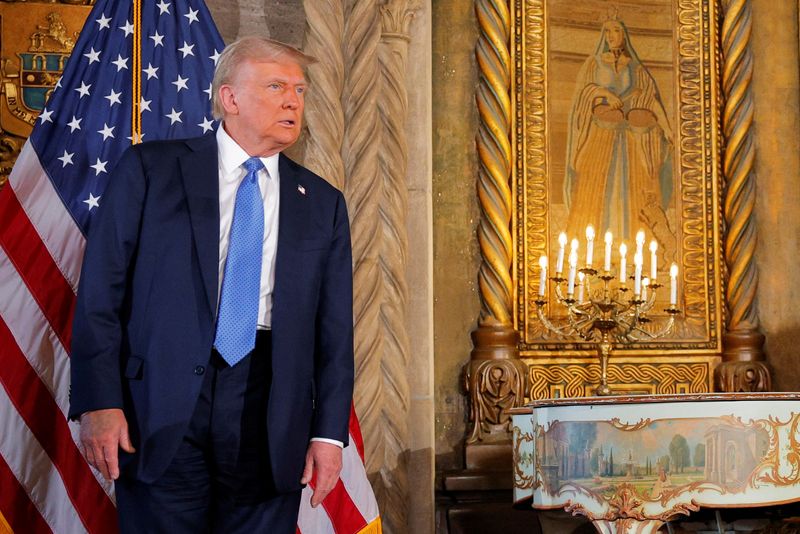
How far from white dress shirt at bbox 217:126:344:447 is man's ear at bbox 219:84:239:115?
0.19ft

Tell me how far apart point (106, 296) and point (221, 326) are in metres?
0.24

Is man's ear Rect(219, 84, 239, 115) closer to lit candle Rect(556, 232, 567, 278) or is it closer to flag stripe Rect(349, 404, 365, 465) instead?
flag stripe Rect(349, 404, 365, 465)

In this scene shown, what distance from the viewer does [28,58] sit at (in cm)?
502

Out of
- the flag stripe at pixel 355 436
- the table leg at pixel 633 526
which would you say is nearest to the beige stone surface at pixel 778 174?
the table leg at pixel 633 526

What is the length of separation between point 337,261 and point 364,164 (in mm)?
Result: 2114

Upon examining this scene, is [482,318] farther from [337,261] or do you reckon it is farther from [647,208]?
[337,261]

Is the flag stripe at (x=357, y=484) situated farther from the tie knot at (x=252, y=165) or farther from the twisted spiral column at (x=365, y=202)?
the tie knot at (x=252, y=165)

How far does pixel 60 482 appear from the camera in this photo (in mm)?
3332

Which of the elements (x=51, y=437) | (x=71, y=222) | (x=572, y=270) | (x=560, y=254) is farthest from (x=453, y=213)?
(x=51, y=437)

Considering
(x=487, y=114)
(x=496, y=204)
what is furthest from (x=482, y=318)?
(x=487, y=114)

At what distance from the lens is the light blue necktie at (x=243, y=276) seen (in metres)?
2.40

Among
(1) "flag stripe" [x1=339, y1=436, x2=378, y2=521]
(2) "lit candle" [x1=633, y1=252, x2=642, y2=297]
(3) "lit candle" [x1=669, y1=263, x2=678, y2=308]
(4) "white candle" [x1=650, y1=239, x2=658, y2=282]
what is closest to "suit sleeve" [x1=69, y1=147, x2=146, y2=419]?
(1) "flag stripe" [x1=339, y1=436, x2=378, y2=521]

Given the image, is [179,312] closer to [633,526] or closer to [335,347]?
[335,347]

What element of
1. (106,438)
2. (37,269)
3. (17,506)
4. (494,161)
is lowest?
(17,506)
